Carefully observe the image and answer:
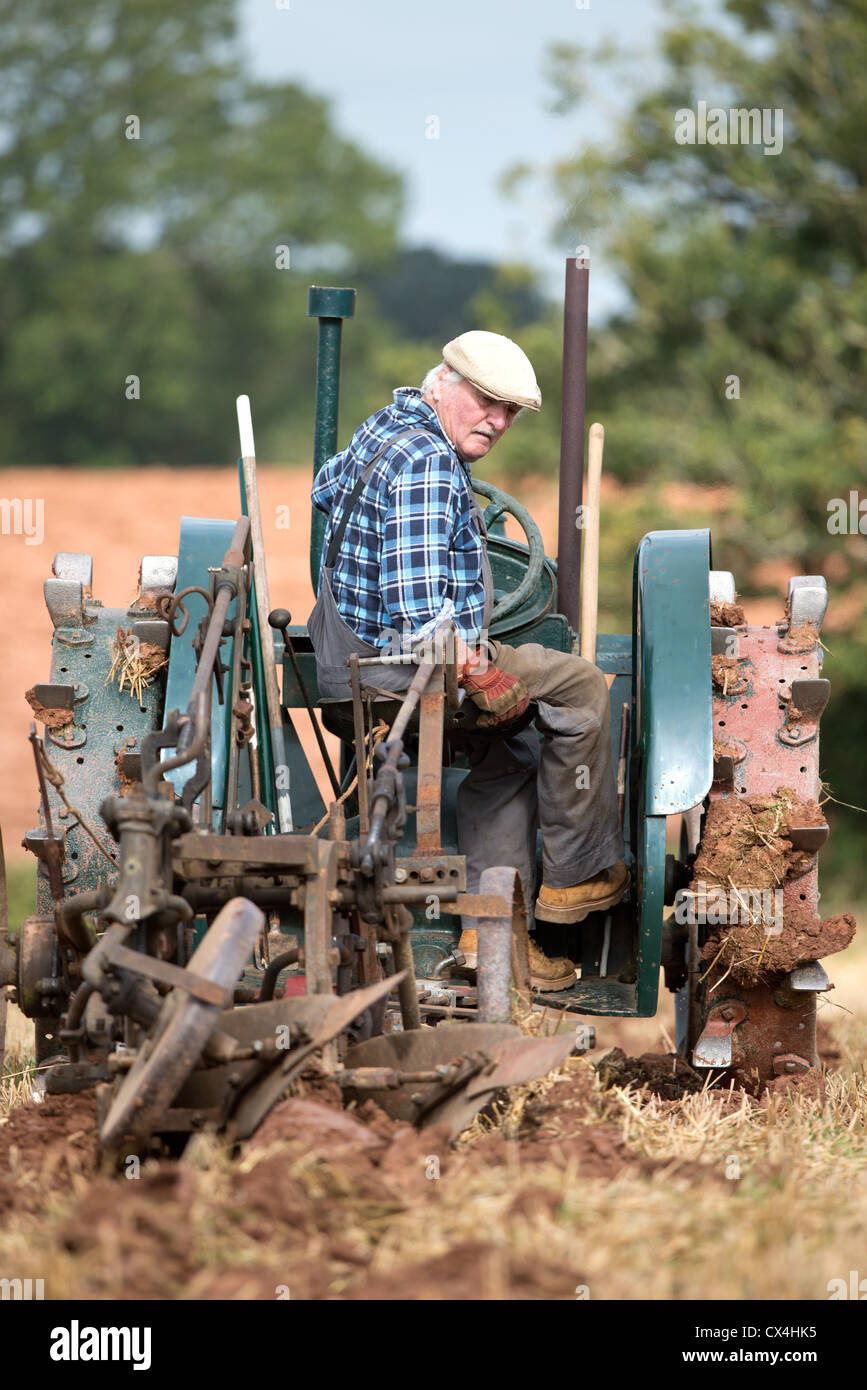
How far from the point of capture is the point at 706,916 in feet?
14.8

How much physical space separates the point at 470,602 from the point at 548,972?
3.34 feet

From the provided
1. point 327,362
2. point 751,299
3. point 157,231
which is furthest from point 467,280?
point 327,362

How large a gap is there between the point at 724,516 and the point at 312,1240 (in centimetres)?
905

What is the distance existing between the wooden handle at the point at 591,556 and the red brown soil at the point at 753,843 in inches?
32.0

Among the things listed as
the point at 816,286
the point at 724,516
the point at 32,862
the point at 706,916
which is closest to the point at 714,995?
the point at 706,916

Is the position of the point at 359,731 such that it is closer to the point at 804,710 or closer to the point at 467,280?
the point at 804,710

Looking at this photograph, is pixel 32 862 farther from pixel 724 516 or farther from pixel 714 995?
pixel 714 995

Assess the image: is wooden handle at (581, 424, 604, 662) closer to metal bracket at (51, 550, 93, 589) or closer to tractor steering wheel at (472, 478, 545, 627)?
tractor steering wheel at (472, 478, 545, 627)

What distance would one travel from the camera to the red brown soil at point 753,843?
450cm

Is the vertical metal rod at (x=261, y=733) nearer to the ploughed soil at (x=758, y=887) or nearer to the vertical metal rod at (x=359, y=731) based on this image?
the vertical metal rod at (x=359, y=731)

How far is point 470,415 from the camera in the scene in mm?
4730

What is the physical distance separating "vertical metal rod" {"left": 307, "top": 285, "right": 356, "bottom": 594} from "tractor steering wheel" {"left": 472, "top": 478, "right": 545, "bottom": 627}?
476 mm

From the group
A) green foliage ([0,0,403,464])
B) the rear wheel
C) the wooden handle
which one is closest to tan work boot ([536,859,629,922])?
the rear wheel

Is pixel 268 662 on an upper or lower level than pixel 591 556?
lower
